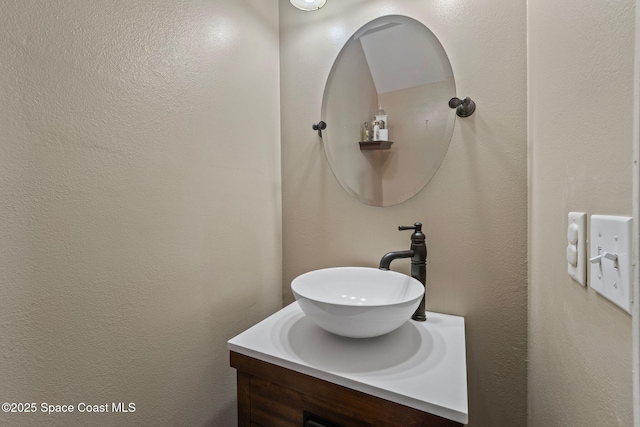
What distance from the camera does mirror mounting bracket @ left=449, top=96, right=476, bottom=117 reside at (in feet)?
3.15

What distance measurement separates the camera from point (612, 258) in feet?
1.19

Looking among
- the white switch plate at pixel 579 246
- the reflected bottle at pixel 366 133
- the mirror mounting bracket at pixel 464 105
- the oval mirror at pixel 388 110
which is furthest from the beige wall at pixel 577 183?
the reflected bottle at pixel 366 133

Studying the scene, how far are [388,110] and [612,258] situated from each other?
912 mm

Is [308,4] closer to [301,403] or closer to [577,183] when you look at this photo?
[577,183]

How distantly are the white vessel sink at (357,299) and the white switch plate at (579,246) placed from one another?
0.32 metres

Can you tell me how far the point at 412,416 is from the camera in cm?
56

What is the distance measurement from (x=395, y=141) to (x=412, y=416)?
0.91 metres

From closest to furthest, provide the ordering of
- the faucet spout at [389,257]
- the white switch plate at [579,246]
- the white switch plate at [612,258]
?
the white switch plate at [612,258] → the white switch plate at [579,246] → the faucet spout at [389,257]

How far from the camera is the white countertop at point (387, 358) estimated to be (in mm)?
575

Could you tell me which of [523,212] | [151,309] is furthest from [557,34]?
[151,309]

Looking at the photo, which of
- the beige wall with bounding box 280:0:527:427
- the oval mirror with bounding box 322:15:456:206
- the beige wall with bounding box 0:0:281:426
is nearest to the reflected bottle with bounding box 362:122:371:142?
the oval mirror with bounding box 322:15:456:206

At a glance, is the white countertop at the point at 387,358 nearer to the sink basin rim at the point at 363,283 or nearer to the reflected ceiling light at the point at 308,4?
the sink basin rim at the point at 363,283

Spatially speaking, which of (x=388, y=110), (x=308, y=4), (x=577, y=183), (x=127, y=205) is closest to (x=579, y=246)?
(x=577, y=183)

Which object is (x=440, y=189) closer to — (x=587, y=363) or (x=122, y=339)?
(x=587, y=363)
